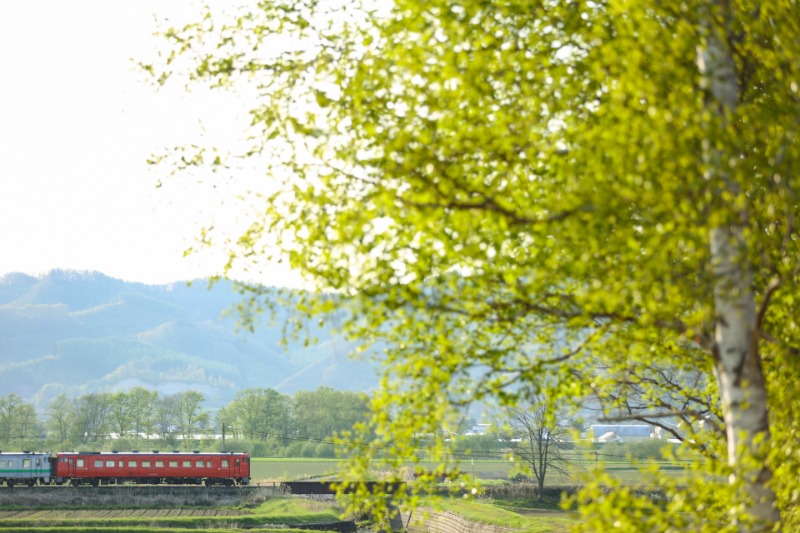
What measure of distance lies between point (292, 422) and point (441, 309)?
161m

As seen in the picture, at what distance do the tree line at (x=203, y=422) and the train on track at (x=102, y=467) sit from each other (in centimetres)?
6303

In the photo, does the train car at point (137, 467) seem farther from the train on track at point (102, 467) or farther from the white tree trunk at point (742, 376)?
the white tree trunk at point (742, 376)

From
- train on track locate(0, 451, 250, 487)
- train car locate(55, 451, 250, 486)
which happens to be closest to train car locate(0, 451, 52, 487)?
train on track locate(0, 451, 250, 487)

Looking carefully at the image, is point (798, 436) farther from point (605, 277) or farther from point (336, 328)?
point (336, 328)

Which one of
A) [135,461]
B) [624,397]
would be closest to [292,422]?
[135,461]

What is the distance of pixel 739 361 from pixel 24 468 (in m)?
74.0

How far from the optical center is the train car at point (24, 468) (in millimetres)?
71688

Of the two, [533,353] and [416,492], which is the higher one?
[533,353]

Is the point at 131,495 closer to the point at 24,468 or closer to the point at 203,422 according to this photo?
the point at 24,468

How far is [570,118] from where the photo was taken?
26.3 feet

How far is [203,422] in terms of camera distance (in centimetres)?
18125

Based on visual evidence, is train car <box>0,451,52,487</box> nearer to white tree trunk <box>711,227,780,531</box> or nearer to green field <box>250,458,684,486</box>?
green field <box>250,458,684,486</box>

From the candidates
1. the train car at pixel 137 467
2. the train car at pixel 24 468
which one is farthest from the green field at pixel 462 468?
the train car at pixel 24 468

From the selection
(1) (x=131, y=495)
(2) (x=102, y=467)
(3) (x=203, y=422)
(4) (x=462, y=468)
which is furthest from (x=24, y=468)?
(3) (x=203, y=422)
